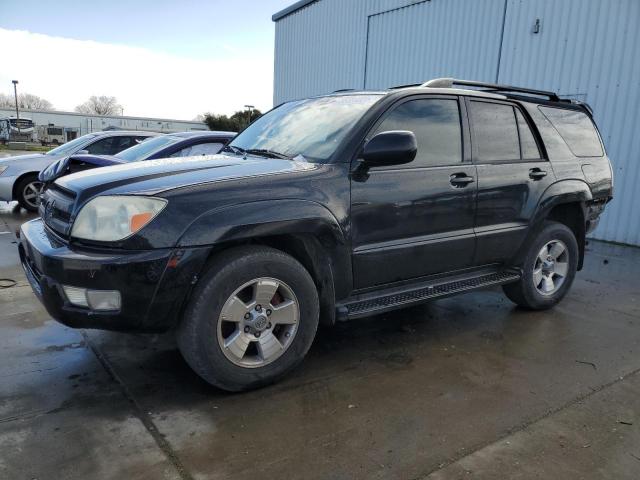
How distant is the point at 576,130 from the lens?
4.82 m

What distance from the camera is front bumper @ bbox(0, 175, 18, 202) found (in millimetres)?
8922

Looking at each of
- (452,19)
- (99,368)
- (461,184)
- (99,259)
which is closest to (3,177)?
(99,368)

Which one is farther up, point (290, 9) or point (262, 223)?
point (290, 9)

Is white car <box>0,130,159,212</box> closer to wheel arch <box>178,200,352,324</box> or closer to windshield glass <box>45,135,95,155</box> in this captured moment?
windshield glass <box>45,135,95,155</box>

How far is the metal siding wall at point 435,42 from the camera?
1026 centimetres

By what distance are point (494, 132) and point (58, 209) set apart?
3.23m

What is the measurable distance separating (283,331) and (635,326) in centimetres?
327

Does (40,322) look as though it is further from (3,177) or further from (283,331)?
(3,177)

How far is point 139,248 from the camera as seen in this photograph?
8.43 feet

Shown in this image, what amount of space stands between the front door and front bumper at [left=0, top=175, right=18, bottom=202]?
8.08 metres

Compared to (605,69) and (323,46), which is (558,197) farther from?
(323,46)

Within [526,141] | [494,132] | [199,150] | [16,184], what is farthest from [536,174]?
[16,184]

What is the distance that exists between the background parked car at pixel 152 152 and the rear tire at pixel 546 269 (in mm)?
3693

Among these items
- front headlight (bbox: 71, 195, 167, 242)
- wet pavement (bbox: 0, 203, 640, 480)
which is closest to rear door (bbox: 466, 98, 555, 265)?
wet pavement (bbox: 0, 203, 640, 480)
